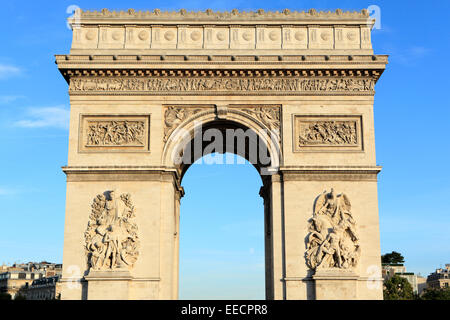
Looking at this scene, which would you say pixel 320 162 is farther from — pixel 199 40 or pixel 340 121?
pixel 199 40

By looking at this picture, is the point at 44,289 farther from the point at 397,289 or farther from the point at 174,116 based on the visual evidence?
the point at 174,116

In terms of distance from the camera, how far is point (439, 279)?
83750 millimetres

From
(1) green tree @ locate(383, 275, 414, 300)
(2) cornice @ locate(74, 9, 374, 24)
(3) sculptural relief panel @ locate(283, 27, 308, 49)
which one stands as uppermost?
(2) cornice @ locate(74, 9, 374, 24)

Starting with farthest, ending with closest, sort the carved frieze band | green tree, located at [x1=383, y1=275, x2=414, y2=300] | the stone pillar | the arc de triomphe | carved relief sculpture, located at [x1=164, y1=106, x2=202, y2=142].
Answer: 1. green tree, located at [x1=383, y1=275, x2=414, y2=300]
2. the carved frieze band
3. carved relief sculpture, located at [x1=164, y1=106, x2=202, y2=142]
4. the stone pillar
5. the arc de triomphe

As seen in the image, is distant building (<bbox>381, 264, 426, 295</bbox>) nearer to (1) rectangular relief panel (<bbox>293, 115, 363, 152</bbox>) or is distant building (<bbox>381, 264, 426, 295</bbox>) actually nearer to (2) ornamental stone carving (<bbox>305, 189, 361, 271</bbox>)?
(1) rectangular relief panel (<bbox>293, 115, 363, 152</bbox>)

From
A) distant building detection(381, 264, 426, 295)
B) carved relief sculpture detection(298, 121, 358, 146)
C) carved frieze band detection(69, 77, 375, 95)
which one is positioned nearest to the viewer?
carved relief sculpture detection(298, 121, 358, 146)

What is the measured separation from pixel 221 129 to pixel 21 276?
2640 inches

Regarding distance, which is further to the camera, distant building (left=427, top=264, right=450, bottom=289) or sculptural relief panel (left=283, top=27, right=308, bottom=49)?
distant building (left=427, top=264, right=450, bottom=289)

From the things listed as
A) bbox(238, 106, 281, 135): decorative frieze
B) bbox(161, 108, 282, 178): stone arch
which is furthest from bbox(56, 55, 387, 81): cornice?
bbox(161, 108, 282, 178): stone arch

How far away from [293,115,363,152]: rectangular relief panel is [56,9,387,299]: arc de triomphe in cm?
4

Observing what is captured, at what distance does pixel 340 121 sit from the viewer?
2288 centimetres

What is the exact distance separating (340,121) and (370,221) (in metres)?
3.69

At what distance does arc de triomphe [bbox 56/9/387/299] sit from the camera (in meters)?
21.4
